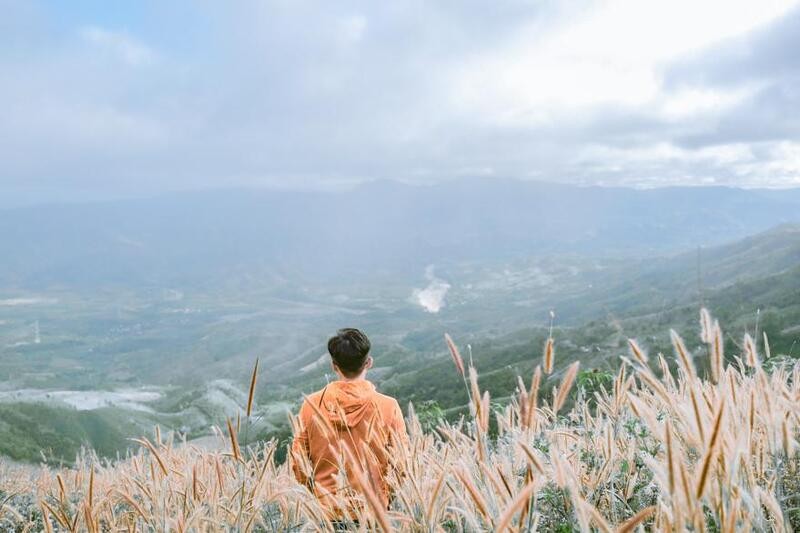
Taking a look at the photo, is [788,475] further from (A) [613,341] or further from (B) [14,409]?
(B) [14,409]

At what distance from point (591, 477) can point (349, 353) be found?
2.23 m

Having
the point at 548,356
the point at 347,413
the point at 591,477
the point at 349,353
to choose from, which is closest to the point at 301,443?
the point at 347,413

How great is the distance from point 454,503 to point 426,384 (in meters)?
75.0

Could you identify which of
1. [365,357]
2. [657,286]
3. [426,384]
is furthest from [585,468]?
[657,286]

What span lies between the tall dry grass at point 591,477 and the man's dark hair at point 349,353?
973 millimetres

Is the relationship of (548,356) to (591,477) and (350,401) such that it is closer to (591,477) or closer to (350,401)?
(591,477)

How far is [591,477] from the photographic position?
95.2 inches

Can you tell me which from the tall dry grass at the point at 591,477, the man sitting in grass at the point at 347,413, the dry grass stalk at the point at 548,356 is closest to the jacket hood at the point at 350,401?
the man sitting in grass at the point at 347,413

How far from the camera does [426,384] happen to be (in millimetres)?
75250

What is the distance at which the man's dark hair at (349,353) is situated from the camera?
4223mm

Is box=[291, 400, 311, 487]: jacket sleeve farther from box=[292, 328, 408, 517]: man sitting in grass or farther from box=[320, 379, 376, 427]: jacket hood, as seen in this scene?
box=[320, 379, 376, 427]: jacket hood

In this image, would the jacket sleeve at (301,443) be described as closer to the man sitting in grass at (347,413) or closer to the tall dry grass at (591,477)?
the man sitting in grass at (347,413)

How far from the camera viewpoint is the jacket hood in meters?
3.79

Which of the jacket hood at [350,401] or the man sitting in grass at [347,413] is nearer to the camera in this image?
the man sitting in grass at [347,413]
